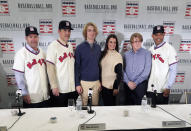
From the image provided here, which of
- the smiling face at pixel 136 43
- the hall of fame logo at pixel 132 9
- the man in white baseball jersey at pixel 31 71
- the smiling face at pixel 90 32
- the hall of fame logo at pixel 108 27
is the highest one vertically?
the hall of fame logo at pixel 132 9

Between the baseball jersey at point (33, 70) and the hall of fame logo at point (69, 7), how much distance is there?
3.07ft

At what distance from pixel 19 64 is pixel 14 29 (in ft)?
3.43

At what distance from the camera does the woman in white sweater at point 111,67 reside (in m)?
1.96

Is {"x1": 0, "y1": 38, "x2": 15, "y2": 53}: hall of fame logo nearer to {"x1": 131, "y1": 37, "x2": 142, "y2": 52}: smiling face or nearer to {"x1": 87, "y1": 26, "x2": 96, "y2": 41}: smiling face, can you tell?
{"x1": 87, "y1": 26, "x2": 96, "y2": 41}: smiling face

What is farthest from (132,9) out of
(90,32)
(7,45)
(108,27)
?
(7,45)

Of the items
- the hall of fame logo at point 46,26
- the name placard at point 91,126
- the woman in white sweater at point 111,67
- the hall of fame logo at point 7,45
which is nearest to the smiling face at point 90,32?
the woman in white sweater at point 111,67

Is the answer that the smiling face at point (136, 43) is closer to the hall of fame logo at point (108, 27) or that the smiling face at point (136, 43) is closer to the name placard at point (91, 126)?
the hall of fame logo at point (108, 27)

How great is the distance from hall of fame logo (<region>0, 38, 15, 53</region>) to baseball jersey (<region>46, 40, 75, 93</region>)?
1.08 m

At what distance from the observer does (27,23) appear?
7.88 ft

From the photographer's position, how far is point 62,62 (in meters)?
1.87

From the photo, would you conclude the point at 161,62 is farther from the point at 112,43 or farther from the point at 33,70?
the point at 33,70

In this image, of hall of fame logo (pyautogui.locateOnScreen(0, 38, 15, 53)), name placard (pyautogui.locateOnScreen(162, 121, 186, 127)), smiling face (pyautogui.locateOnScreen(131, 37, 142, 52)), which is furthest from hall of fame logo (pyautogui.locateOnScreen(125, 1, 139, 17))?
hall of fame logo (pyautogui.locateOnScreen(0, 38, 15, 53))

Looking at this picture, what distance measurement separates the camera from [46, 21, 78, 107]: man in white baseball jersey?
185cm

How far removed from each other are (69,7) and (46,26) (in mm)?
524
